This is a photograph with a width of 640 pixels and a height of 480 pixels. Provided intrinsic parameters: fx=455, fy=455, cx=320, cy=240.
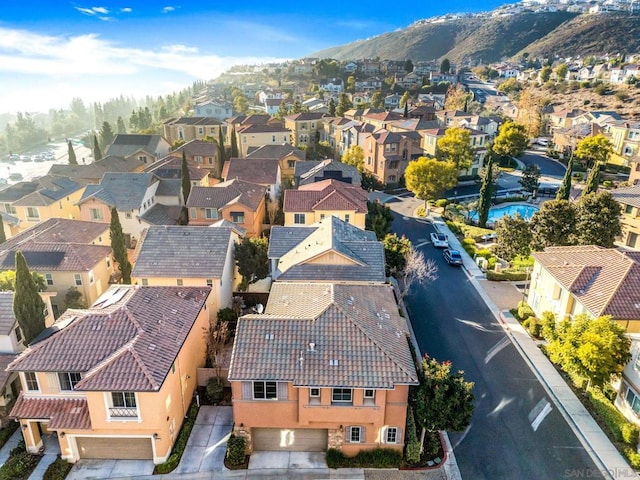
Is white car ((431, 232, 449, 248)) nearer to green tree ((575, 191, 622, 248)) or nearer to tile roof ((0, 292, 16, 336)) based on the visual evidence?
green tree ((575, 191, 622, 248))

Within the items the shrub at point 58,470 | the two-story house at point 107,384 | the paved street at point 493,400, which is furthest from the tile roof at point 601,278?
the shrub at point 58,470

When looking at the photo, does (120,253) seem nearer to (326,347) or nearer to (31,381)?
(31,381)

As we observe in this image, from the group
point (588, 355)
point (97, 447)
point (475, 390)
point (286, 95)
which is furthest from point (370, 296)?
point (286, 95)

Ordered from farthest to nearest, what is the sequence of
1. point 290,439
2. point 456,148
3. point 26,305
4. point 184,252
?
point 456,148 → point 184,252 → point 26,305 → point 290,439

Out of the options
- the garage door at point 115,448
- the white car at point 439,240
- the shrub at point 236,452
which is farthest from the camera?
the white car at point 439,240

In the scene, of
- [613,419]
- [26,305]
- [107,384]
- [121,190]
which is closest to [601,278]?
[613,419]

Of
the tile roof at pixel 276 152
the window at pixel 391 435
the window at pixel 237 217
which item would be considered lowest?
the window at pixel 391 435

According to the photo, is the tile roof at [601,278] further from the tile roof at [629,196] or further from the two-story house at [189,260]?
the two-story house at [189,260]
